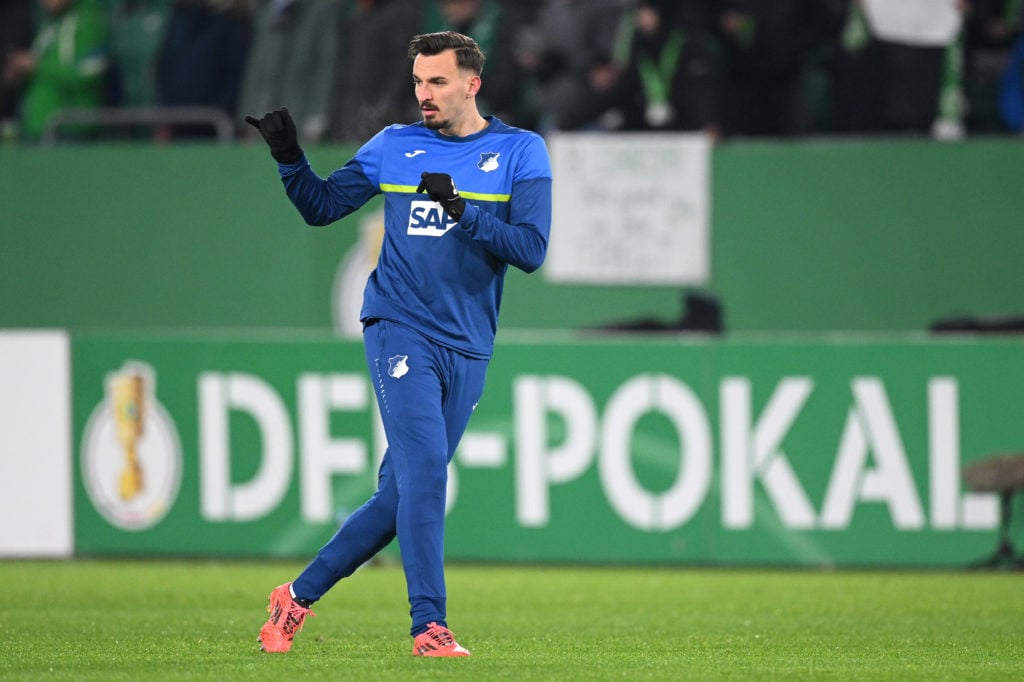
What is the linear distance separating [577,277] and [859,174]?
239 centimetres

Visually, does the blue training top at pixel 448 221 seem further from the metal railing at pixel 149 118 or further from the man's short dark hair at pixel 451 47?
the metal railing at pixel 149 118

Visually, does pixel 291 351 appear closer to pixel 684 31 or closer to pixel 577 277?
pixel 577 277

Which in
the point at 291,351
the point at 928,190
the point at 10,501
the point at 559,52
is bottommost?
the point at 10,501

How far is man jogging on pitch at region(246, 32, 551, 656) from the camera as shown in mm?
6395

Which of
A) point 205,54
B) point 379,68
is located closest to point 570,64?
point 379,68

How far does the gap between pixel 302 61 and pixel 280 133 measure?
335 inches

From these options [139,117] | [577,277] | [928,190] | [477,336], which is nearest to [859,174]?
[928,190]

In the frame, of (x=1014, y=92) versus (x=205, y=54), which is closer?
(x=1014, y=92)

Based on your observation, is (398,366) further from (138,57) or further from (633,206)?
(138,57)

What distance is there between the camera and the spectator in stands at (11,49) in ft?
52.4

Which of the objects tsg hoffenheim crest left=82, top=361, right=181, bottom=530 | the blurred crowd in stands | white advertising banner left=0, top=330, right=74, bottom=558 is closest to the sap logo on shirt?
tsg hoffenheim crest left=82, top=361, right=181, bottom=530

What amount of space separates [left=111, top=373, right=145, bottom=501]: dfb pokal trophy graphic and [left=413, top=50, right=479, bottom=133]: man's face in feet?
19.8

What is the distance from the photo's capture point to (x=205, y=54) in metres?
14.9

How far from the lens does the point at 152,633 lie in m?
7.52
